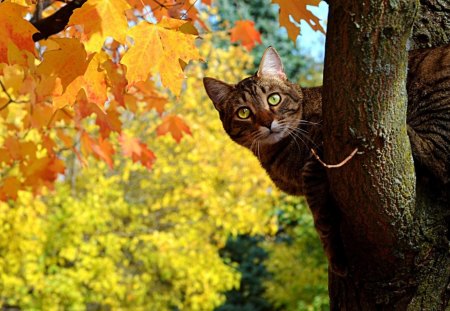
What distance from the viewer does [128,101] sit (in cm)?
341

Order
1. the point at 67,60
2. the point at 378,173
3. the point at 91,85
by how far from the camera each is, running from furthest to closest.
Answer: the point at 91,85, the point at 67,60, the point at 378,173

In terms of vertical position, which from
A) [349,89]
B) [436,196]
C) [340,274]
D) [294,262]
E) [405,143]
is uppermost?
[349,89]

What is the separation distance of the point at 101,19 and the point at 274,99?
0.86m

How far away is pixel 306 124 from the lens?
7.32ft

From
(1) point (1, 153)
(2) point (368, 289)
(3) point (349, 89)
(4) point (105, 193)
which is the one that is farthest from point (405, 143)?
(4) point (105, 193)

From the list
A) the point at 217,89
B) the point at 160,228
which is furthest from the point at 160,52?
the point at 160,228

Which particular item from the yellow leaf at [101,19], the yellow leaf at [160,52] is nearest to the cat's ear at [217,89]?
the yellow leaf at [160,52]

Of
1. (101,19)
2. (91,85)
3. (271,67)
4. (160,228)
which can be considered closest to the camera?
(101,19)

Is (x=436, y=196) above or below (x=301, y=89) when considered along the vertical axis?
below

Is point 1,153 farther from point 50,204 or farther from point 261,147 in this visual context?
point 50,204

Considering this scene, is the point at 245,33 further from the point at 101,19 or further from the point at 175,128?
the point at 101,19

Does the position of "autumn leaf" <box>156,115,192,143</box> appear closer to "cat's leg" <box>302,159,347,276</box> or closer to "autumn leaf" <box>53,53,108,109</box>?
"autumn leaf" <box>53,53,108,109</box>

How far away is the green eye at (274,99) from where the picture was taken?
91.0 inches

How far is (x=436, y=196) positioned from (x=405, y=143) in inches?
10.7
